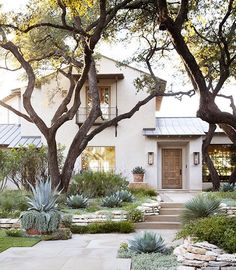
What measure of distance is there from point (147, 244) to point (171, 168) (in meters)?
16.4

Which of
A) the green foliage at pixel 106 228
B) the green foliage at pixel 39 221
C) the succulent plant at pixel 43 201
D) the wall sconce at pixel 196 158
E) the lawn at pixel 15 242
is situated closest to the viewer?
the lawn at pixel 15 242

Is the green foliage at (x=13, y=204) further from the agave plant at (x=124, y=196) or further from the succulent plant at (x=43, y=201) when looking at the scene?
the agave plant at (x=124, y=196)

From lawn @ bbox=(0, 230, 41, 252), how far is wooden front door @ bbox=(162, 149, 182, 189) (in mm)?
14345

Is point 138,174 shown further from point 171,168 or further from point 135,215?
point 135,215

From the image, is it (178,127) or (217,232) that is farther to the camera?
(178,127)

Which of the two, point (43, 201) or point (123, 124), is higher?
point (123, 124)

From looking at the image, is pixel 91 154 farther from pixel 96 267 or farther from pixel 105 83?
pixel 96 267

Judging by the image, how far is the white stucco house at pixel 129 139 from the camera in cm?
2342

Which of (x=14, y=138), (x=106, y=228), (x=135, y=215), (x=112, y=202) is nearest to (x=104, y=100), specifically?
(x=14, y=138)

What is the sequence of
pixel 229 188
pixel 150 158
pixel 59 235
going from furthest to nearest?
pixel 150 158 → pixel 229 188 → pixel 59 235

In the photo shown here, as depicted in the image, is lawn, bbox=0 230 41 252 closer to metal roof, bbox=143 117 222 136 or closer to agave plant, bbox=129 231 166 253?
agave plant, bbox=129 231 166 253

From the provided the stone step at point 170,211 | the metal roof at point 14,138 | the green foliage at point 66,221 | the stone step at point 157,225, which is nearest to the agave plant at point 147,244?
the green foliage at point 66,221

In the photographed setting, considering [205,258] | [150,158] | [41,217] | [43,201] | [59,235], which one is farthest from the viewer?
[150,158]

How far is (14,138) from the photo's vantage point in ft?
80.3
